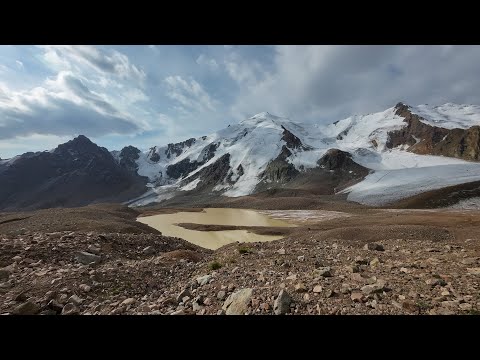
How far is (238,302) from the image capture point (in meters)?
7.84

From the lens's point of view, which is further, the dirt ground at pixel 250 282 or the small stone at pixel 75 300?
the small stone at pixel 75 300

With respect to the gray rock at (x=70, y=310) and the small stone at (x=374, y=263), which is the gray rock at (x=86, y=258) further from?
the small stone at (x=374, y=263)

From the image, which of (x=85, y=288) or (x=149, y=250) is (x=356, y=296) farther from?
(x=149, y=250)

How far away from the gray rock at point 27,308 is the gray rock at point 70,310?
62 cm

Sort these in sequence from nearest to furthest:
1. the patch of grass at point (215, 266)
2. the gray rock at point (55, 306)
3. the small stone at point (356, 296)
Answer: the small stone at point (356, 296) → the gray rock at point (55, 306) → the patch of grass at point (215, 266)

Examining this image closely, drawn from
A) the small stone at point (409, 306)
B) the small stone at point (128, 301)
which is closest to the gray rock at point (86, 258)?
the small stone at point (128, 301)

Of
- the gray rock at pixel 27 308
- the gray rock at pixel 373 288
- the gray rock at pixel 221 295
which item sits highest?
the gray rock at pixel 373 288

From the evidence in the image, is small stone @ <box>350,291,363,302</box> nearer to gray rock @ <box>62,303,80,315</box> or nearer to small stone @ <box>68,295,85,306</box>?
gray rock @ <box>62,303,80,315</box>

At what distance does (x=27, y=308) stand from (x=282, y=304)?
21.2 ft

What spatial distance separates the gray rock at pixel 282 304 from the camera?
7.13 meters

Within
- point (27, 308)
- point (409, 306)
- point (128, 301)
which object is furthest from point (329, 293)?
point (27, 308)

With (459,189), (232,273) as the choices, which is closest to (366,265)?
(232,273)
